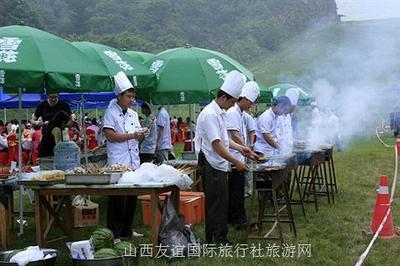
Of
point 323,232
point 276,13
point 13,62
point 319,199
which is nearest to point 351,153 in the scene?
point 319,199

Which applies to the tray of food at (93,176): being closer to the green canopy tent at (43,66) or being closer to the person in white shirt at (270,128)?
the green canopy tent at (43,66)

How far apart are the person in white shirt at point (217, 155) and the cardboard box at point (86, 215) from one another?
2.22 meters

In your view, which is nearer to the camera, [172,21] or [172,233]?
[172,233]

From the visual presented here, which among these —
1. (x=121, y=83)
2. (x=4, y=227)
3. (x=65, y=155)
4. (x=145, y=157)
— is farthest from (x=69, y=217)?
(x=145, y=157)

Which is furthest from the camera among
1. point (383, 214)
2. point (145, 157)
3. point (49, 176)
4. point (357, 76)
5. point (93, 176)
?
point (357, 76)

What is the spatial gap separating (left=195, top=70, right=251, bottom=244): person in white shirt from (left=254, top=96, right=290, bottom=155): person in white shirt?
7.34ft

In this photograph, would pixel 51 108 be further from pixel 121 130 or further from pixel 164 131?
pixel 121 130

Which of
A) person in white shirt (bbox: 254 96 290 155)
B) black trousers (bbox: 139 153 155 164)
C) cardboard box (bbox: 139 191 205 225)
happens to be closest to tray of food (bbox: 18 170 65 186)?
cardboard box (bbox: 139 191 205 225)

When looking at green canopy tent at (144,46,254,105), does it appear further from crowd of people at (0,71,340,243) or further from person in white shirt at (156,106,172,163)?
person in white shirt at (156,106,172,163)

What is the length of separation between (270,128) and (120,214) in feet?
9.48

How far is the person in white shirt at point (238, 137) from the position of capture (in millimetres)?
6902

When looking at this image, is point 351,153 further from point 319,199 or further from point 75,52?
point 75,52

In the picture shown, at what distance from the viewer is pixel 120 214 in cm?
619

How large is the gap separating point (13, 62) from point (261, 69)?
1148 inches
